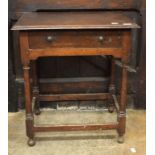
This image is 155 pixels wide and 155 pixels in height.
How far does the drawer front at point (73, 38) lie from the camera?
157cm

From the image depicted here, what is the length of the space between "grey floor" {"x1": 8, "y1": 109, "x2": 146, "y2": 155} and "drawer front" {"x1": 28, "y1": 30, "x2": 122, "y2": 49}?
621mm

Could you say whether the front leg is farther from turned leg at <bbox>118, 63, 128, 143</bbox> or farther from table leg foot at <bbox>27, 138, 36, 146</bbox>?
table leg foot at <bbox>27, 138, 36, 146</bbox>

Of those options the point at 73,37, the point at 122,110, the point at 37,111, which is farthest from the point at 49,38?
the point at 37,111

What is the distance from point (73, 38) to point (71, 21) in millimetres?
117

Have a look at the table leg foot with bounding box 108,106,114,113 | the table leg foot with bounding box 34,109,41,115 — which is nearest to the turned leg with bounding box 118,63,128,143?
the table leg foot with bounding box 108,106,114,113

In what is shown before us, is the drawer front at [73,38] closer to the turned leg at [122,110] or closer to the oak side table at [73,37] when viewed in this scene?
the oak side table at [73,37]

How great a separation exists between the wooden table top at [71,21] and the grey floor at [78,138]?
73 cm

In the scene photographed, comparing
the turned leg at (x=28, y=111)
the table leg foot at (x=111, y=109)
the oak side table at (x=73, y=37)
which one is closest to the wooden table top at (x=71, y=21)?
the oak side table at (x=73, y=37)
